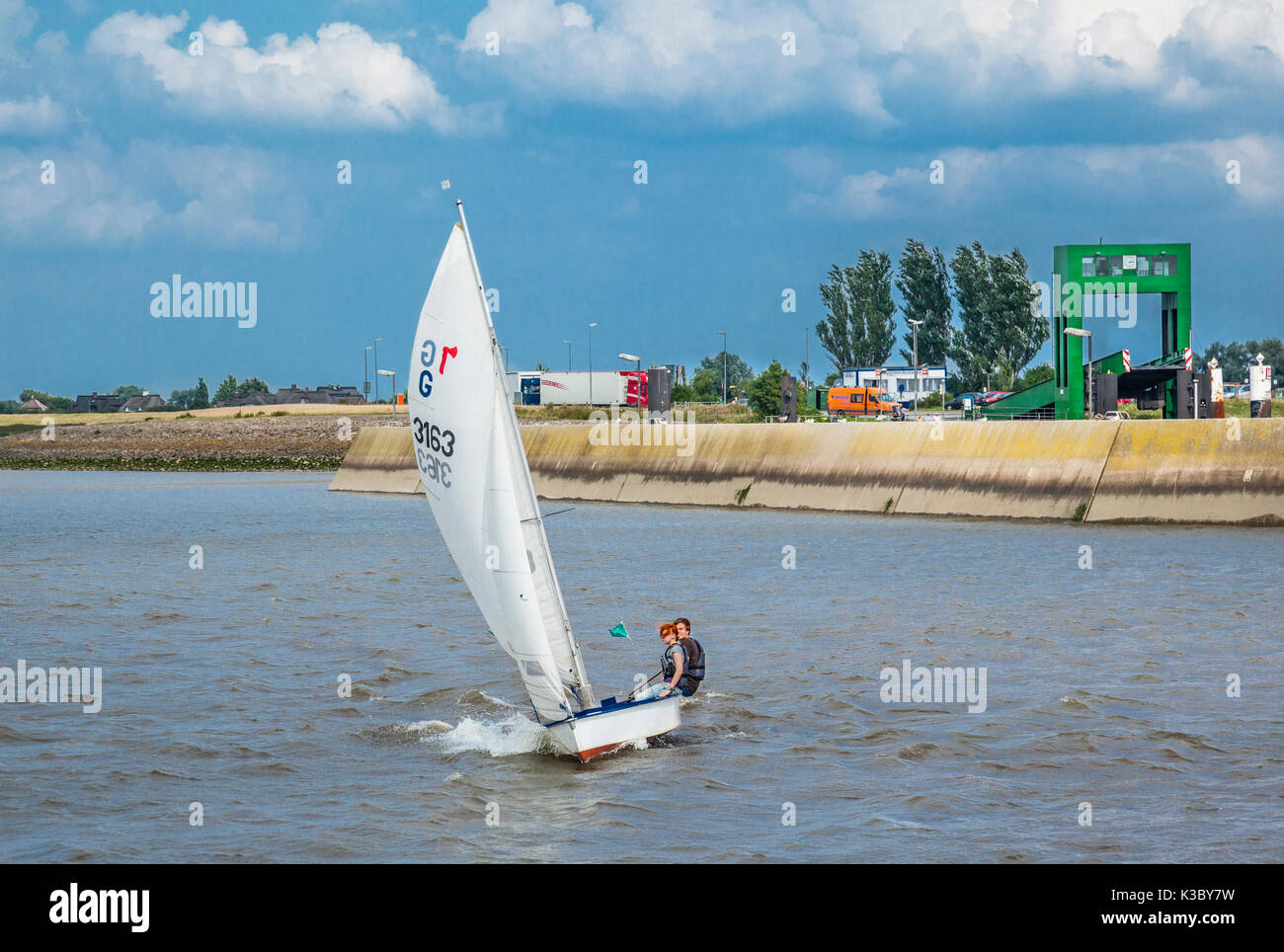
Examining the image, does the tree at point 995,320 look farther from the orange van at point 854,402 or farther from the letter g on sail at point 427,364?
the letter g on sail at point 427,364

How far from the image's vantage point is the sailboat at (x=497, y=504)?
52.2ft

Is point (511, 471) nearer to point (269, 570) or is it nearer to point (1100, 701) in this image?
point (1100, 701)

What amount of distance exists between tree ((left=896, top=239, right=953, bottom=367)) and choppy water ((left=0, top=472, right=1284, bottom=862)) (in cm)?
11521

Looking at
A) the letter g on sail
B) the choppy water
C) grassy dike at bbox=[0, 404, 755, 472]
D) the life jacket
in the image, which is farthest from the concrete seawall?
grassy dike at bbox=[0, 404, 755, 472]

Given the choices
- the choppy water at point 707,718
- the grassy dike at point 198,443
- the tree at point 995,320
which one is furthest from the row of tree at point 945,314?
the choppy water at point 707,718

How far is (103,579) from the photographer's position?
36344mm

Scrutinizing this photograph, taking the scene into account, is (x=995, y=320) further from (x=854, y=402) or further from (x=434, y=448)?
(x=434, y=448)

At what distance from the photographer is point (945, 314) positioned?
151625mm

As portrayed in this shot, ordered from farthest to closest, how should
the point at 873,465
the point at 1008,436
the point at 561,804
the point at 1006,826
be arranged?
the point at 873,465, the point at 1008,436, the point at 561,804, the point at 1006,826

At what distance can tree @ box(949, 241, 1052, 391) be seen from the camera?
139 metres

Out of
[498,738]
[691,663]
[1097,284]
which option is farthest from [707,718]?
[1097,284]

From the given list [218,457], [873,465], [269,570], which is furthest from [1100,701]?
[218,457]

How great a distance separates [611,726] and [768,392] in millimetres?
90068

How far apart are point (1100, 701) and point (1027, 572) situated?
14.1 m
